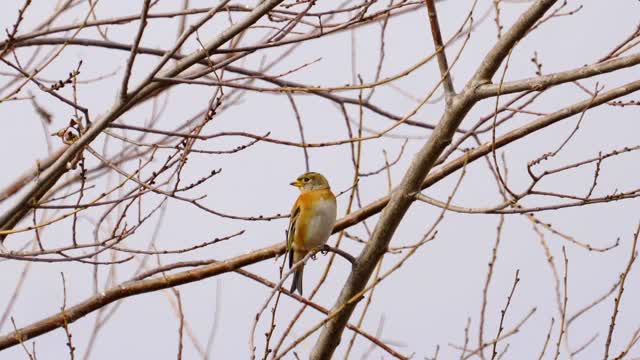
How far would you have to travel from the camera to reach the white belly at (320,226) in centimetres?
544

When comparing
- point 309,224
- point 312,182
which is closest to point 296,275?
point 309,224

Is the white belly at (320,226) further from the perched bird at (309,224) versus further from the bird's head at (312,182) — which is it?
the bird's head at (312,182)

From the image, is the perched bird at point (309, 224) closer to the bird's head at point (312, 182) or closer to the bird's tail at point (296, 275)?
the bird's tail at point (296, 275)

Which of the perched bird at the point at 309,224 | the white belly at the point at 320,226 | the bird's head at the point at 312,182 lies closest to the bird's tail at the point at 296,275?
the perched bird at the point at 309,224

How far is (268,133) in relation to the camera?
3723 millimetres

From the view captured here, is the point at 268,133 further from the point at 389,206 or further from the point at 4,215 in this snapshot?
the point at 4,215

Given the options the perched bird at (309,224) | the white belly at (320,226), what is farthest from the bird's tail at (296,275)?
the white belly at (320,226)

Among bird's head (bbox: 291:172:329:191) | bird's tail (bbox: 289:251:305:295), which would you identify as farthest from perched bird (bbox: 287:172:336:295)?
bird's head (bbox: 291:172:329:191)

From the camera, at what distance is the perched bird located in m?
5.44

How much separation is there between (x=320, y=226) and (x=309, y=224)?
10 centimetres

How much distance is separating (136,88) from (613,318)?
2388 mm

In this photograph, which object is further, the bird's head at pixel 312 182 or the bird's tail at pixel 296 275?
the bird's head at pixel 312 182

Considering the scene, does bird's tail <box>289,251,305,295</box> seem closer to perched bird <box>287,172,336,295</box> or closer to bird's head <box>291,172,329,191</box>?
perched bird <box>287,172,336,295</box>

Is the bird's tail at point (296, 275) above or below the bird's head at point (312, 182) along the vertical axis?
below
